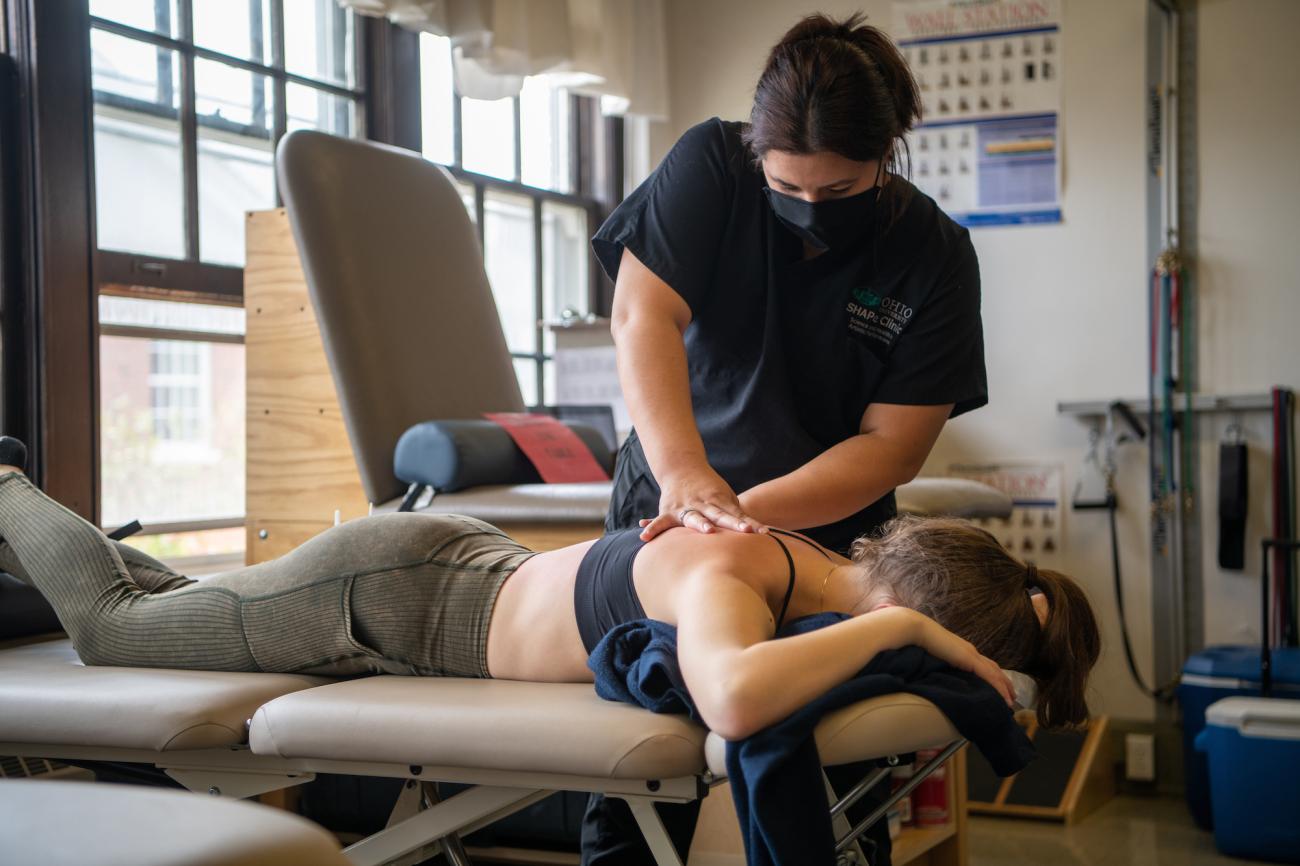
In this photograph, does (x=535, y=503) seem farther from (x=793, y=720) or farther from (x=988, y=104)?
(x=988, y=104)

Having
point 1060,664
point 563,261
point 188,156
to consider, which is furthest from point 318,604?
point 563,261

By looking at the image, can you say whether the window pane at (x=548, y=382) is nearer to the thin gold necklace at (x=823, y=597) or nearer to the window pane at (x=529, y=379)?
the window pane at (x=529, y=379)

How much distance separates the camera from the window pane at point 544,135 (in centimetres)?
385

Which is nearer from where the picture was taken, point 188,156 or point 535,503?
point 535,503

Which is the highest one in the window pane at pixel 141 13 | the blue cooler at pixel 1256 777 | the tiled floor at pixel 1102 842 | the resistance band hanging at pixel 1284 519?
the window pane at pixel 141 13

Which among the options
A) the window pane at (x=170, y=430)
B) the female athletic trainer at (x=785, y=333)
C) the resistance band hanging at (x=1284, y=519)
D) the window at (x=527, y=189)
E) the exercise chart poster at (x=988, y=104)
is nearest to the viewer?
the female athletic trainer at (x=785, y=333)

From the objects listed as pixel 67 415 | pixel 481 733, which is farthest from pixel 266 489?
pixel 481 733

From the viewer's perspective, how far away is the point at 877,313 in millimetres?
1507

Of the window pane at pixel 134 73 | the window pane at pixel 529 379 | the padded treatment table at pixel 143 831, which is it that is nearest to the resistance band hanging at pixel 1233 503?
the window pane at pixel 529 379

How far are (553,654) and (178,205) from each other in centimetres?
176

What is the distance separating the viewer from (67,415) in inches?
95.4

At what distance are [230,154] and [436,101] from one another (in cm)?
78

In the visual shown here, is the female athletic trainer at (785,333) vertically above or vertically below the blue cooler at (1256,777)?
above

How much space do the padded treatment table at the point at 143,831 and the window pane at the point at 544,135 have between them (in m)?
3.41
